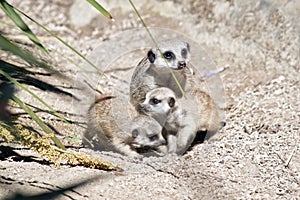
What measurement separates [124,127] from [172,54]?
643 mm

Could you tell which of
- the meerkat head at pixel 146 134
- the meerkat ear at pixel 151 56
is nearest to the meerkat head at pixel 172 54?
the meerkat ear at pixel 151 56

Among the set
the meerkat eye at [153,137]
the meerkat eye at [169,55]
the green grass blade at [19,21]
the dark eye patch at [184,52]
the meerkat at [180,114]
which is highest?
the dark eye patch at [184,52]

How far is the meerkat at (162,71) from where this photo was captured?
3.84m

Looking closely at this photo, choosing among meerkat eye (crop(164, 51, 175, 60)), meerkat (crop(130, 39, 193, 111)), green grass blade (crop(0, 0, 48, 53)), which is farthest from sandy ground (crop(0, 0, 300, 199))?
meerkat eye (crop(164, 51, 175, 60))

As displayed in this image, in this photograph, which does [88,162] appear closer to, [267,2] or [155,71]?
[155,71]

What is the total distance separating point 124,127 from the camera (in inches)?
140

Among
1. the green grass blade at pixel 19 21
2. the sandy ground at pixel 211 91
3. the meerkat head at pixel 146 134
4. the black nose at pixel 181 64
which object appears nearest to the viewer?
the green grass blade at pixel 19 21

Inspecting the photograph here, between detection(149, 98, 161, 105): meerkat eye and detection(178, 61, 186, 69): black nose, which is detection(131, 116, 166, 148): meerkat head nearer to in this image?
detection(149, 98, 161, 105): meerkat eye

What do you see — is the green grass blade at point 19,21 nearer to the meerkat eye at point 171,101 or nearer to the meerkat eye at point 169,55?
the meerkat eye at point 171,101

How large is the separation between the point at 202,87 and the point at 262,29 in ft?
2.10

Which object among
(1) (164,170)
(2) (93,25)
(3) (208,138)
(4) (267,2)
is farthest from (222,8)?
(1) (164,170)

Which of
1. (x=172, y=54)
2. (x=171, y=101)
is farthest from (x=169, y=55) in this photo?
(x=171, y=101)

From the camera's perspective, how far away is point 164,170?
2.96m

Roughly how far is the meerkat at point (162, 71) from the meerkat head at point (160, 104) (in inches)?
9.1
